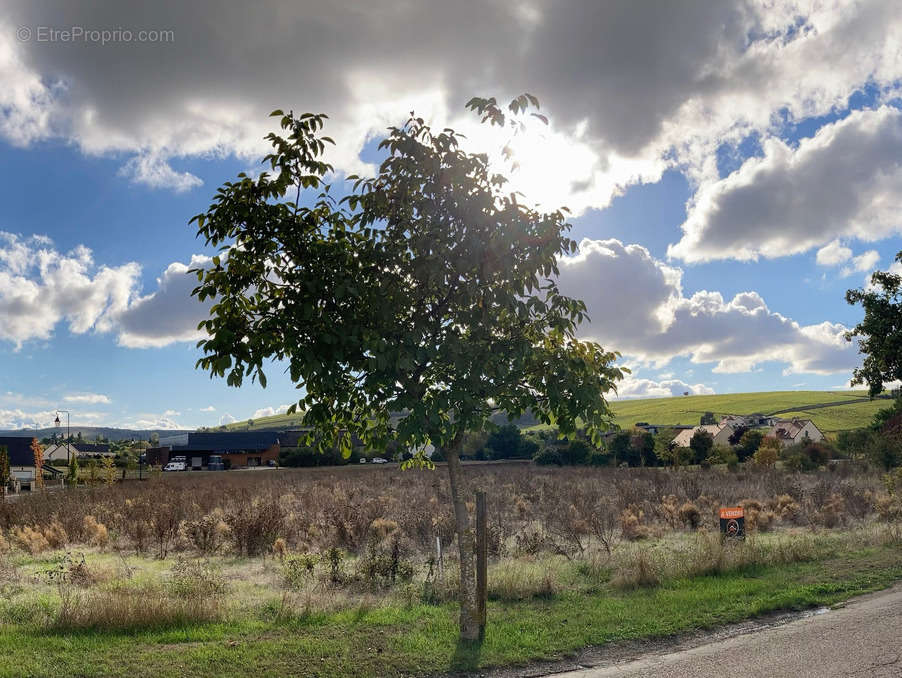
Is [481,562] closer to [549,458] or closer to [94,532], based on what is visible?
[94,532]

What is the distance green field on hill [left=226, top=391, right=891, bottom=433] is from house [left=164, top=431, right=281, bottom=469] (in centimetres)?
3109

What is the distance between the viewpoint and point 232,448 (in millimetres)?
86062

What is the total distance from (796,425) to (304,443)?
88079 mm

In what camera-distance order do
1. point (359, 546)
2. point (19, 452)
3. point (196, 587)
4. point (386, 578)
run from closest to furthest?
point (196, 587) < point (386, 578) < point (359, 546) < point (19, 452)

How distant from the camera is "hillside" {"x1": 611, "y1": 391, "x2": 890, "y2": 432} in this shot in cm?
11175

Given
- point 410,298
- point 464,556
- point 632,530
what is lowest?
point 632,530

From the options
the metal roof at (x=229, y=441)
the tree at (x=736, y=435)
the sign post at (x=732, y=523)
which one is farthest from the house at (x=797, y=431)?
the sign post at (x=732, y=523)

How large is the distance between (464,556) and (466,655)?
135 cm

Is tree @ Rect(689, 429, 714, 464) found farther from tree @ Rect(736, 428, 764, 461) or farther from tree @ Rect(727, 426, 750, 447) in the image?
tree @ Rect(727, 426, 750, 447)

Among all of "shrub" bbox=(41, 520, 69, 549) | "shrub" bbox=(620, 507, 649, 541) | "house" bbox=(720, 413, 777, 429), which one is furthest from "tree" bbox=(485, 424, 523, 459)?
"shrub" bbox=(41, 520, 69, 549)

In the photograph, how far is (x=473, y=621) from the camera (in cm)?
857

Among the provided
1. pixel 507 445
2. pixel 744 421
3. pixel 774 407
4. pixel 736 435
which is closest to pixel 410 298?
pixel 507 445

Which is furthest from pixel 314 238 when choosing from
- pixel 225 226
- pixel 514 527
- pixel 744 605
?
pixel 514 527

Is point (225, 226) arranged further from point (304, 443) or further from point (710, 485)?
point (710, 485)
